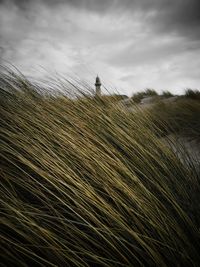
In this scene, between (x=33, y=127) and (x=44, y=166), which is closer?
(x=44, y=166)

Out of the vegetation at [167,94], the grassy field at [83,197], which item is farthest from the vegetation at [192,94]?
the grassy field at [83,197]

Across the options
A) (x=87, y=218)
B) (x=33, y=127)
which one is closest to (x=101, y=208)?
(x=87, y=218)

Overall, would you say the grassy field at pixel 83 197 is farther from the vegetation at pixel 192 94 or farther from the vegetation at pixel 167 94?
the vegetation at pixel 167 94

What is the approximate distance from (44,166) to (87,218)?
281 mm

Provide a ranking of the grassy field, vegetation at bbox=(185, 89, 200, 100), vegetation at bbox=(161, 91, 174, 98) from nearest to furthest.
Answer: the grassy field
vegetation at bbox=(185, 89, 200, 100)
vegetation at bbox=(161, 91, 174, 98)

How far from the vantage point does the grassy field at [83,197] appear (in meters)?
0.79

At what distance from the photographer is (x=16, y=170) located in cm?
100

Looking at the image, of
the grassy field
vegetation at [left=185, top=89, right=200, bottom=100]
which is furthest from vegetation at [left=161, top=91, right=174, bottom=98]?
the grassy field

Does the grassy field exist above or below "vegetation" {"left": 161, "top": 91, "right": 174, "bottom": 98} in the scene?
below

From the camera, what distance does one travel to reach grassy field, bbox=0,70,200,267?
0.79 m

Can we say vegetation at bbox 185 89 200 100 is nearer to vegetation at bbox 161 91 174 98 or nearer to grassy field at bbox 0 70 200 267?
vegetation at bbox 161 91 174 98

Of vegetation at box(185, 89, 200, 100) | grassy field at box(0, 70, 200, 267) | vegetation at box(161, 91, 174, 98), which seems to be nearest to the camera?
grassy field at box(0, 70, 200, 267)

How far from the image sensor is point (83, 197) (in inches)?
36.6

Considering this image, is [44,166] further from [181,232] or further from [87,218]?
[181,232]
